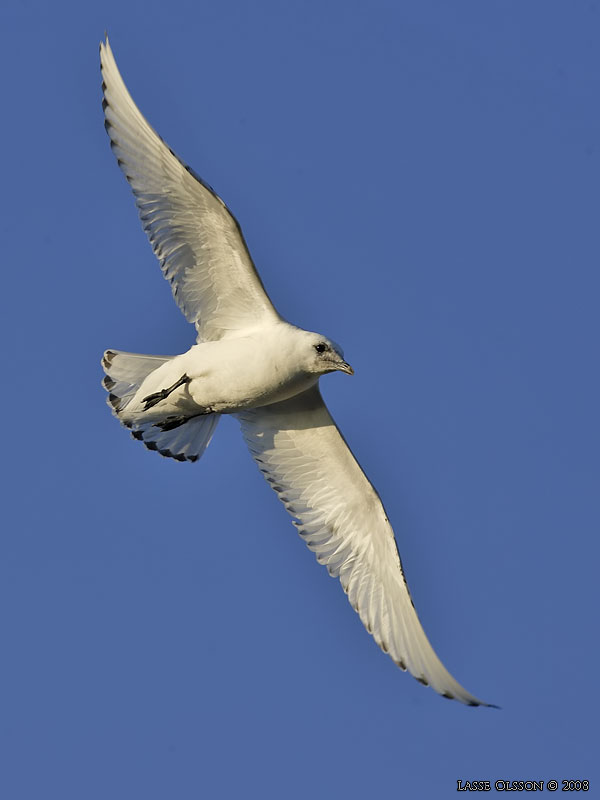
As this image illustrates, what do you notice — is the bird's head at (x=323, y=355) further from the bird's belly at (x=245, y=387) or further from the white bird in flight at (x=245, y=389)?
the bird's belly at (x=245, y=387)

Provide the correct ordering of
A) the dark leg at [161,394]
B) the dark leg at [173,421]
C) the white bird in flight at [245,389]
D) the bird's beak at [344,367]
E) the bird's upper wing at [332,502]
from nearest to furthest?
the bird's beak at [344,367] < the white bird in flight at [245,389] < the dark leg at [161,394] < the bird's upper wing at [332,502] < the dark leg at [173,421]

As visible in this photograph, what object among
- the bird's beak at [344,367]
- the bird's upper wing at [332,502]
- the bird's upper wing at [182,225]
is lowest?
the bird's upper wing at [332,502]

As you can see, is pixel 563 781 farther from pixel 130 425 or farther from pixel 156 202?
pixel 156 202

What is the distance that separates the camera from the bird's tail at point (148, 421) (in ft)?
36.8

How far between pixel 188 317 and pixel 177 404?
74cm

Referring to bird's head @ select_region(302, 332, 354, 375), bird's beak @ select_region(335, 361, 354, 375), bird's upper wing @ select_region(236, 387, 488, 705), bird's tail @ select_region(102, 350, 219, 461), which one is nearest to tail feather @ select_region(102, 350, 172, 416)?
bird's tail @ select_region(102, 350, 219, 461)

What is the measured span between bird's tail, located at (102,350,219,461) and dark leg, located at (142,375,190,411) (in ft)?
0.68

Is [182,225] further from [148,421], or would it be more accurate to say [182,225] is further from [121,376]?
[148,421]

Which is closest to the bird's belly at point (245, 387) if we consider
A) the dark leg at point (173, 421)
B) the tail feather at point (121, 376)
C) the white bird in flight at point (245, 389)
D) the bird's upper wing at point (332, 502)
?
the white bird in flight at point (245, 389)

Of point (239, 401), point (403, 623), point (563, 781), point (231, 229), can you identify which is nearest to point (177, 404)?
point (239, 401)

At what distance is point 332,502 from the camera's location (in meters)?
11.4

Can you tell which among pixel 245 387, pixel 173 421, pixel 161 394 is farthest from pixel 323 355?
pixel 173 421

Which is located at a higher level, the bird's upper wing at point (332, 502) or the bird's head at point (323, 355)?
the bird's head at point (323, 355)

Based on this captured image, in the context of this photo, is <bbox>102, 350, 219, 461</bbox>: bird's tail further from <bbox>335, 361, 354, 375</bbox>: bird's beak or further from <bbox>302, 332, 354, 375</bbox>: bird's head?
<bbox>335, 361, 354, 375</bbox>: bird's beak
